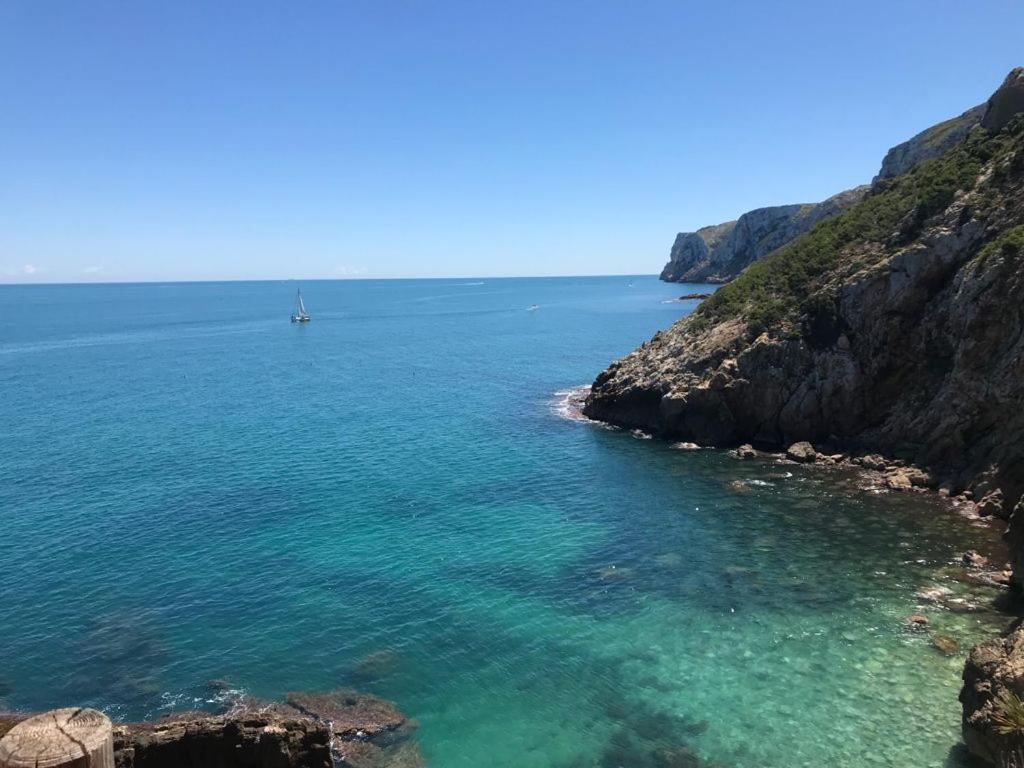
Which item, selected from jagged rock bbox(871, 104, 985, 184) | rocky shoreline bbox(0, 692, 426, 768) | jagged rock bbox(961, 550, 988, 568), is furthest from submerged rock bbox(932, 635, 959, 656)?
jagged rock bbox(871, 104, 985, 184)

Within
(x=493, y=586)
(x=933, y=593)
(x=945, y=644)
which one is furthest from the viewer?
(x=493, y=586)

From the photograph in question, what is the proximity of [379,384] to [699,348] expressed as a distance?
47514mm

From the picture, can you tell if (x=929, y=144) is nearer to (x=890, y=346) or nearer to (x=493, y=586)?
(x=890, y=346)

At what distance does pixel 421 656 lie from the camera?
1214 inches

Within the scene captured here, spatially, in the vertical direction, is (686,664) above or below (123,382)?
below

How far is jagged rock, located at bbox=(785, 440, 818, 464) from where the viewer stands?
55.2m

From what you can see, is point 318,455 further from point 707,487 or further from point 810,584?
point 810,584

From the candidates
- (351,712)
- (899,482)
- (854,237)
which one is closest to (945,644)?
(899,482)

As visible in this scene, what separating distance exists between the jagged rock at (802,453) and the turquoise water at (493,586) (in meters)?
1.88

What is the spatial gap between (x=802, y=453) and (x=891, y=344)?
1184 centimetres

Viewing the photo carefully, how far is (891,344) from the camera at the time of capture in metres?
56.0

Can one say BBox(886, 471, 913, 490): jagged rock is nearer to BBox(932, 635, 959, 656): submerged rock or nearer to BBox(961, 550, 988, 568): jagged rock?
BBox(961, 550, 988, 568): jagged rock

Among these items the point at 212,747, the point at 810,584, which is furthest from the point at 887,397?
the point at 212,747

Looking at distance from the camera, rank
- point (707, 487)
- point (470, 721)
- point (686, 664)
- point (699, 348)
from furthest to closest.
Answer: point (699, 348)
point (707, 487)
point (686, 664)
point (470, 721)
